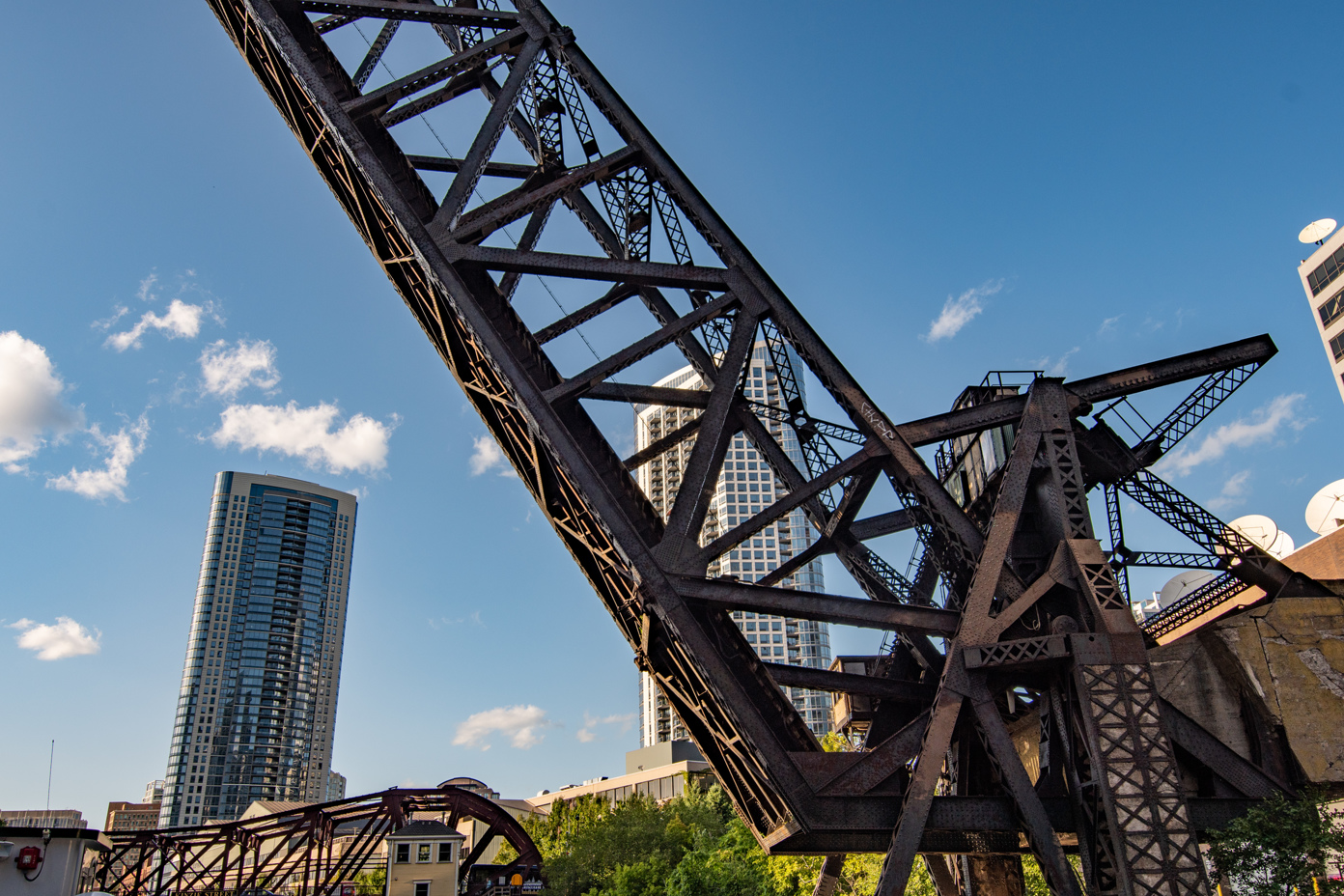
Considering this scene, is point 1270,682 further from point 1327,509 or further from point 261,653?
point 261,653

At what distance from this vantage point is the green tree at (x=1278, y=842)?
12555 mm

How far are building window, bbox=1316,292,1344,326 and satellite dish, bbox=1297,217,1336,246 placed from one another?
5.62m

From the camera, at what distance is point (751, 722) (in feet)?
39.8

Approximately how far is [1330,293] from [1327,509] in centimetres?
6499

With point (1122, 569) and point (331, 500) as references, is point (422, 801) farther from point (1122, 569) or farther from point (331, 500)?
point (331, 500)

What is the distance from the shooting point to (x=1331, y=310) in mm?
84375

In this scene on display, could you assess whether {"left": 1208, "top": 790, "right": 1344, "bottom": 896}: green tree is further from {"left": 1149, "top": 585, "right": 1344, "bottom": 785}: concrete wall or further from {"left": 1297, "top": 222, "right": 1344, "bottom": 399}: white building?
{"left": 1297, "top": 222, "right": 1344, "bottom": 399}: white building

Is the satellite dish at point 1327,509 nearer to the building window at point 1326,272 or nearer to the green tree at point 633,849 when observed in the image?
the green tree at point 633,849

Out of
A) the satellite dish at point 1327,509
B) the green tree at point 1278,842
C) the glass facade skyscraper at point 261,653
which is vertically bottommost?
the green tree at point 1278,842

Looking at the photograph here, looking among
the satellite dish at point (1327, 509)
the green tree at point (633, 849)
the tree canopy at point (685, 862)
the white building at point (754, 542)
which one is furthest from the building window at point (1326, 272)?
the green tree at point (633, 849)

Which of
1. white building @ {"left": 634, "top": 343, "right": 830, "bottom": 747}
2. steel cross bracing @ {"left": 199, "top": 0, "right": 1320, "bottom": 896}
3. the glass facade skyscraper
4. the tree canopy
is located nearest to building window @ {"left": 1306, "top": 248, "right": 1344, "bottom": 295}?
white building @ {"left": 634, "top": 343, "right": 830, "bottom": 747}

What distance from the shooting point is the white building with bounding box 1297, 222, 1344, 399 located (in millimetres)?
82688

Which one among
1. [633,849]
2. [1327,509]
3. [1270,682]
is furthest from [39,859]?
[1327,509]

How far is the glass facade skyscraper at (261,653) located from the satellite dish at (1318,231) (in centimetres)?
15866
